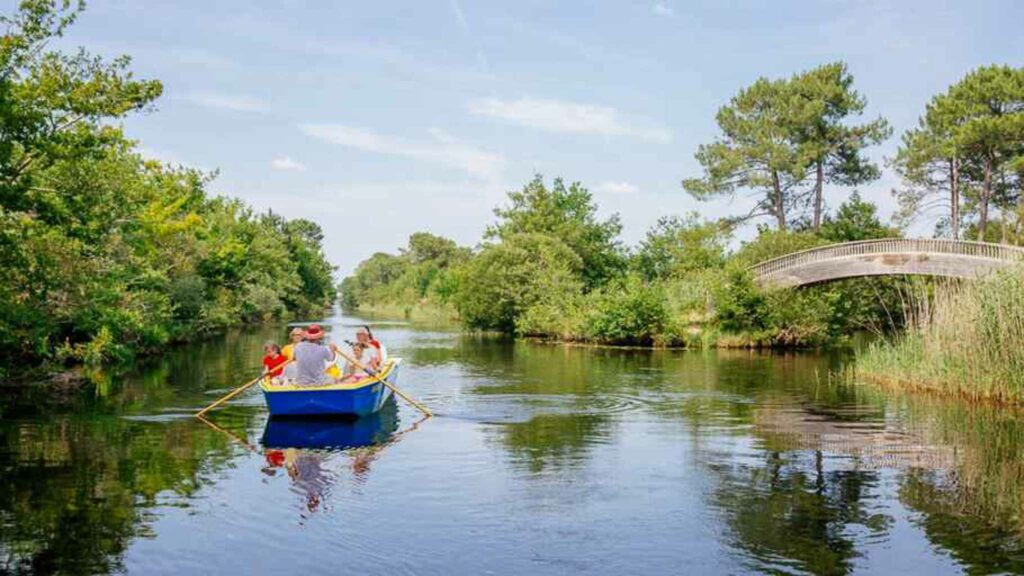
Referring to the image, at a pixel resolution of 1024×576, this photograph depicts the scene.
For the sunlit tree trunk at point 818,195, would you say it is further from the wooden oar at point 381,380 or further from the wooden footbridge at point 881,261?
the wooden oar at point 381,380

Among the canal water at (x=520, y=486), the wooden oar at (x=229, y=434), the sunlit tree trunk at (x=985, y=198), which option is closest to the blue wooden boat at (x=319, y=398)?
the canal water at (x=520, y=486)

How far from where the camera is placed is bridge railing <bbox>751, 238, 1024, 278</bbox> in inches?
1389

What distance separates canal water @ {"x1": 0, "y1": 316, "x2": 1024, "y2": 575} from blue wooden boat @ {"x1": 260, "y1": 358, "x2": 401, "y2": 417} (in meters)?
0.31

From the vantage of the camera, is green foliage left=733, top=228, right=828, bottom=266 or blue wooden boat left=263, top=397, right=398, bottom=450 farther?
green foliage left=733, top=228, right=828, bottom=266

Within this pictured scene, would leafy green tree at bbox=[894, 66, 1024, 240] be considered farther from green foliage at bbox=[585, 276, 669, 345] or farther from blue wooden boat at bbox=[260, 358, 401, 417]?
blue wooden boat at bbox=[260, 358, 401, 417]

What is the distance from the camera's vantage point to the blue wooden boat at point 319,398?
15750 mm

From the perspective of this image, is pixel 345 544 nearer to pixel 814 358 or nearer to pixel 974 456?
pixel 974 456

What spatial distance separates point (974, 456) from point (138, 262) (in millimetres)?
25120

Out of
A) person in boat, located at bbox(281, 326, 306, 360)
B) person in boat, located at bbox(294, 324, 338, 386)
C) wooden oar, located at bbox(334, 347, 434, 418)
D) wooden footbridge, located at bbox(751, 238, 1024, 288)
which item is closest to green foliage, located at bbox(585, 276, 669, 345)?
wooden footbridge, located at bbox(751, 238, 1024, 288)

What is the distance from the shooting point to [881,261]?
37.7 metres

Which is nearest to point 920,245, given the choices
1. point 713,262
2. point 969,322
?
point 713,262

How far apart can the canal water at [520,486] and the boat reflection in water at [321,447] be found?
0.18ft

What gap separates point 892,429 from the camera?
15516mm

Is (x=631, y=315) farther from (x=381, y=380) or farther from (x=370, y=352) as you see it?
(x=381, y=380)
